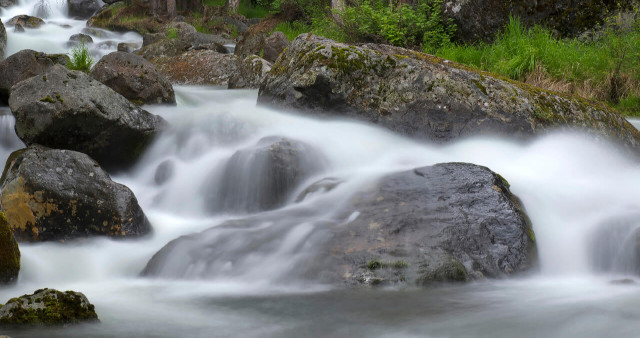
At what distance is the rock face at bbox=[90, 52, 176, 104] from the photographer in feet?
26.4

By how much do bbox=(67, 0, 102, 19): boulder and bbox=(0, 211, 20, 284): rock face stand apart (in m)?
21.2

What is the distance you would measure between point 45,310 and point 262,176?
2.93 meters

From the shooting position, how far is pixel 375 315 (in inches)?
139

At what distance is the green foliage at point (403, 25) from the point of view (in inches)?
439

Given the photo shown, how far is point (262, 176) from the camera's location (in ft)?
19.3

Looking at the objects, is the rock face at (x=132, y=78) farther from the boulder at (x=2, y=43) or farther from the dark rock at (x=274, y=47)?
the boulder at (x=2, y=43)

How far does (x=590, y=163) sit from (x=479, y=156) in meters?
1.20

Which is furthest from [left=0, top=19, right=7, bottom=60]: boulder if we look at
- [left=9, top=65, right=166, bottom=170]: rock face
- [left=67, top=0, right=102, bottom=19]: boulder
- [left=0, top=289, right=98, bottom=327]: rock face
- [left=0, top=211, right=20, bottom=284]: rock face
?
[left=0, top=289, right=98, bottom=327]: rock face

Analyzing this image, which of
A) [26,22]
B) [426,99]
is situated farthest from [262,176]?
[26,22]

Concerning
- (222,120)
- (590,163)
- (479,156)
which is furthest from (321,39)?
(590,163)

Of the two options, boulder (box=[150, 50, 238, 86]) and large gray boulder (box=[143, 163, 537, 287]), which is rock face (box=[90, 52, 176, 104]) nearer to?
boulder (box=[150, 50, 238, 86])

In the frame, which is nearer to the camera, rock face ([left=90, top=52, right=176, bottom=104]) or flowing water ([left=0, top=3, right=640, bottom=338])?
flowing water ([left=0, top=3, right=640, bottom=338])

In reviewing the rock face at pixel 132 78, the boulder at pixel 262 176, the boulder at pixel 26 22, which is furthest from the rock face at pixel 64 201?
the boulder at pixel 26 22

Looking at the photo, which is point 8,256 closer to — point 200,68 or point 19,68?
point 19,68
